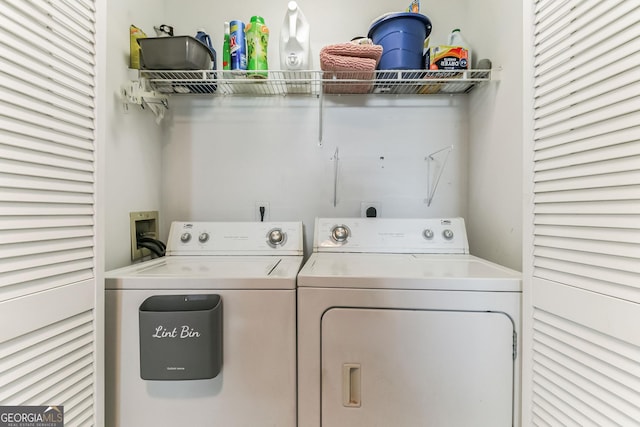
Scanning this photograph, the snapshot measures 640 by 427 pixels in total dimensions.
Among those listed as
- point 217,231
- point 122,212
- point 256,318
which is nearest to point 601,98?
point 256,318

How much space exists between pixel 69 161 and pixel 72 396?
26.6 inches

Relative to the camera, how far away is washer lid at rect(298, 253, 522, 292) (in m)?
0.91

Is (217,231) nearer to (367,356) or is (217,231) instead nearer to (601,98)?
(367,356)

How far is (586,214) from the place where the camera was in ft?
2.34

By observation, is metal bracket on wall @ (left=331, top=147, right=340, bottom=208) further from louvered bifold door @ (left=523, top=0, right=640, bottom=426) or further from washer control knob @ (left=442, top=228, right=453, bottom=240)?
louvered bifold door @ (left=523, top=0, right=640, bottom=426)

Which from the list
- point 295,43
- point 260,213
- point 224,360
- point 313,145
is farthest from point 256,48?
point 224,360

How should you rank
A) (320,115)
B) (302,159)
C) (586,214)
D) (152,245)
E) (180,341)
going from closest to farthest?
(586,214) < (180,341) < (152,245) < (320,115) < (302,159)

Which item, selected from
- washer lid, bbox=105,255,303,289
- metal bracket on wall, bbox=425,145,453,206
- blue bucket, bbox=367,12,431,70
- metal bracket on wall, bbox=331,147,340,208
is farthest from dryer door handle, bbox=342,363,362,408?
blue bucket, bbox=367,12,431,70

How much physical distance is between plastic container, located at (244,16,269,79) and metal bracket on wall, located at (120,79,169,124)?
1.69 feet

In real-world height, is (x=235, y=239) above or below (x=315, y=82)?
below

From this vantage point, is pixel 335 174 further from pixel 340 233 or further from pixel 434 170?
pixel 434 170

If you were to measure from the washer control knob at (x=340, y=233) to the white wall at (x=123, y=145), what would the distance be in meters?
1.02

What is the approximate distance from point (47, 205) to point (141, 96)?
86 centimetres

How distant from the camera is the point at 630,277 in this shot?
24.1 inches
